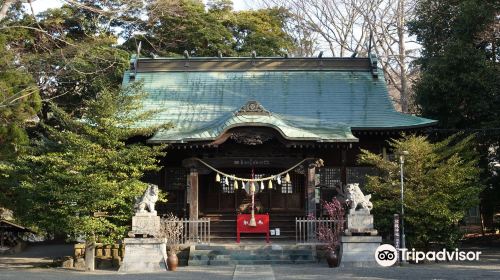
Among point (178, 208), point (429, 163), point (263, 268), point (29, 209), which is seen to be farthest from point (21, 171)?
point (429, 163)

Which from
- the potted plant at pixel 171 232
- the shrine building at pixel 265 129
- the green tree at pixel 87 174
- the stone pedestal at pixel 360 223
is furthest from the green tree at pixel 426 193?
the green tree at pixel 87 174

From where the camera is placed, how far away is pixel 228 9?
33.3 meters

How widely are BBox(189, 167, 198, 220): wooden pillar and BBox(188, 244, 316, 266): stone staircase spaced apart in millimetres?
1504

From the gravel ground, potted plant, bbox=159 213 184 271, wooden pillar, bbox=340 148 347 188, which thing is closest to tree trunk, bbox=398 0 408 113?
wooden pillar, bbox=340 148 347 188

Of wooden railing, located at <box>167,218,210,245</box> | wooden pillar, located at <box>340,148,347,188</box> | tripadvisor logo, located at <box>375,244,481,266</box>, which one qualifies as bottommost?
tripadvisor logo, located at <box>375,244,481,266</box>

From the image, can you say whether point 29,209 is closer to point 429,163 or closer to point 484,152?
point 429,163

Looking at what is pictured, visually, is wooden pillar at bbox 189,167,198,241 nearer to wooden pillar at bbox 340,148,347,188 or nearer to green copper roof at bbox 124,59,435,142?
green copper roof at bbox 124,59,435,142

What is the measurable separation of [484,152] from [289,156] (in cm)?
948

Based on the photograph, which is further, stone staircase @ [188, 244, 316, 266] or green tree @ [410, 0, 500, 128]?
green tree @ [410, 0, 500, 128]

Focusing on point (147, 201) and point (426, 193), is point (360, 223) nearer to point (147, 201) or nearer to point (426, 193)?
point (426, 193)

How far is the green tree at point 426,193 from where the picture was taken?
1636 centimetres

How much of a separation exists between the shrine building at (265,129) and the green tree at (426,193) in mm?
1860

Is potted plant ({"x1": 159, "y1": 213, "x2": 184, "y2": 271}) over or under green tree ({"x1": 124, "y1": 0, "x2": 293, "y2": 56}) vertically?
under

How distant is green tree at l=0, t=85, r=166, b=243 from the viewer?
51.9ft
